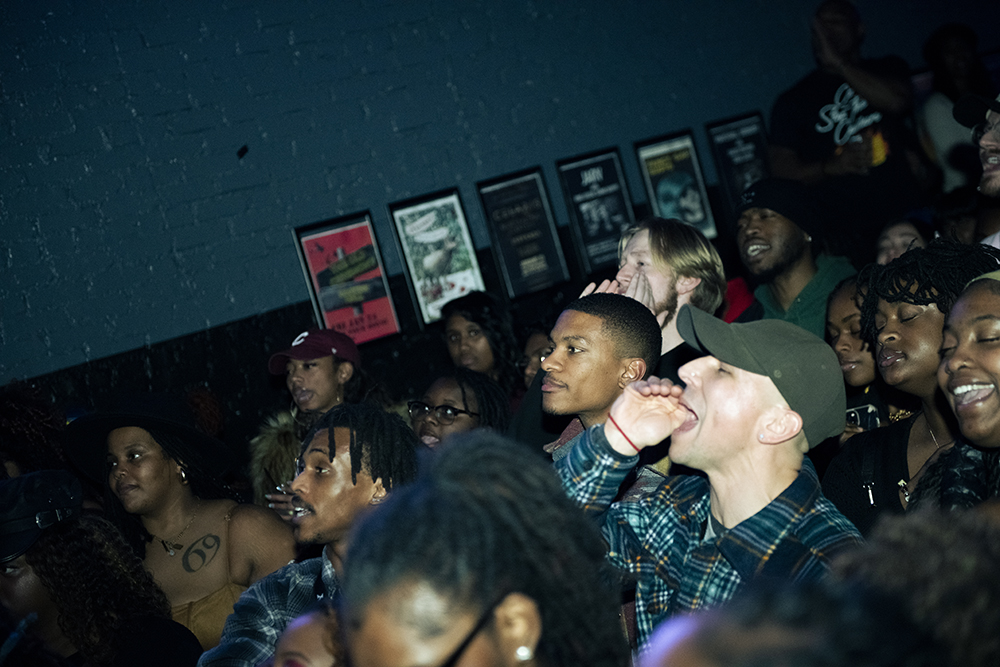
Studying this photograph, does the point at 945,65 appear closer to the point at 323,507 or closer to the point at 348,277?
the point at 348,277

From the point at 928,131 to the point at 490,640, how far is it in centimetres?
571

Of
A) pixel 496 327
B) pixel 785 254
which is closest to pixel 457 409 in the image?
pixel 496 327

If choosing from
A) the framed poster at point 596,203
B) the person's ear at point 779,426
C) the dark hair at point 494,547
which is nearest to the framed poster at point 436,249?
the framed poster at point 596,203

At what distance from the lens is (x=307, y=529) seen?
2.47 m

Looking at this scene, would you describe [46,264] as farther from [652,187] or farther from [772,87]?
[772,87]

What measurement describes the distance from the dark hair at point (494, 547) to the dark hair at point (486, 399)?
7.60 feet

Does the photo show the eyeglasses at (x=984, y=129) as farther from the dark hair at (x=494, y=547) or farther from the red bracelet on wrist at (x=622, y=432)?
the dark hair at (x=494, y=547)

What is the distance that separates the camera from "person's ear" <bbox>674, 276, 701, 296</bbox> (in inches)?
142

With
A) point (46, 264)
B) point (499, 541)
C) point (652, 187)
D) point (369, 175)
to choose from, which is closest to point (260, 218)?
point (369, 175)

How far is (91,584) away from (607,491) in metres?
1.80

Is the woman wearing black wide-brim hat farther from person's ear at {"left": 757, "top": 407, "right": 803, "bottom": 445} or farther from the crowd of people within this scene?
person's ear at {"left": 757, "top": 407, "right": 803, "bottom": 445}

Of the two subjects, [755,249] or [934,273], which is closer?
[934,273]

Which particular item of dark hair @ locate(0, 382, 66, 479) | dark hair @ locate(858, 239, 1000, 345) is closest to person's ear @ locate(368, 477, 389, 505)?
dark hair @ locate(858, 239, 1000, 345)

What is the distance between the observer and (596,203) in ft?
19.4
